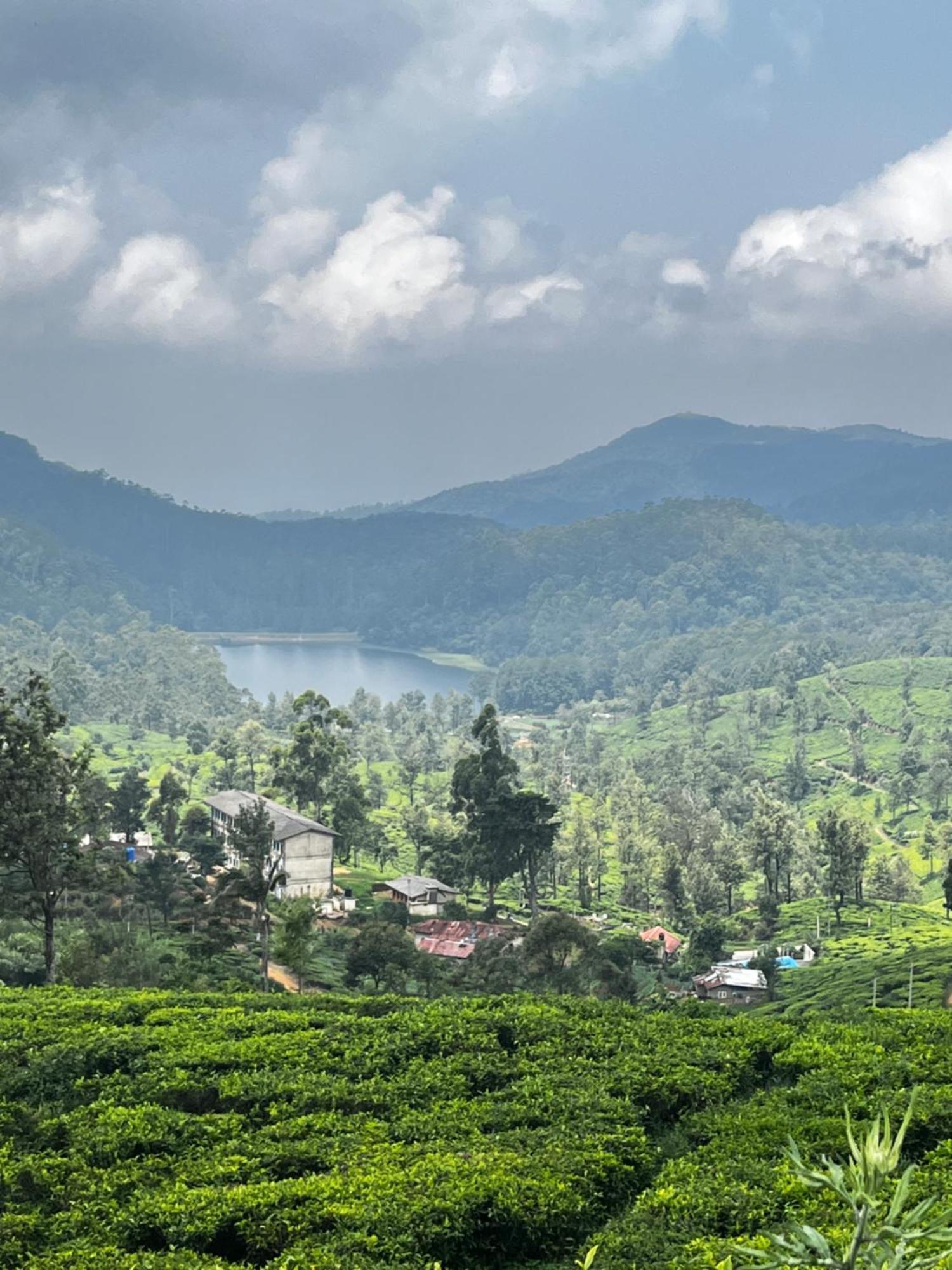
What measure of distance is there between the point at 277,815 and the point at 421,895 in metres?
6.89

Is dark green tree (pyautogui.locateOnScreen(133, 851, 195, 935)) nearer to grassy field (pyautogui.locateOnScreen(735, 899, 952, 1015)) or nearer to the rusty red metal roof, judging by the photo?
the rusty red metal roof

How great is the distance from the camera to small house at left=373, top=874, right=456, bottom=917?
163 ft

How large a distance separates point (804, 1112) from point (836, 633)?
16757 centimetres

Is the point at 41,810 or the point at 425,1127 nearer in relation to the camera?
the point at 425,1127

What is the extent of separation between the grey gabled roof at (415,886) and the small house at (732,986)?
12.5 meters

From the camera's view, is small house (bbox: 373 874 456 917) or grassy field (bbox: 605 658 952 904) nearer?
small house (bbox: 373 874 456 917)

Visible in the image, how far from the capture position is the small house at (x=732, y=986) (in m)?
39.8

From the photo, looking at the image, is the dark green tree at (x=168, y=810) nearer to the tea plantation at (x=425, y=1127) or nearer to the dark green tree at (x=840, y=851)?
the dark green tree at (x=840, y=851)

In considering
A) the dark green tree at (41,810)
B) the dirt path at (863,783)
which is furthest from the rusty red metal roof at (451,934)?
the dirt path at (863,783)

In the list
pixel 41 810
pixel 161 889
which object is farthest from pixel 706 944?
pixel 41 810

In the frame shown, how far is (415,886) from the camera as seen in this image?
5059 centimetres

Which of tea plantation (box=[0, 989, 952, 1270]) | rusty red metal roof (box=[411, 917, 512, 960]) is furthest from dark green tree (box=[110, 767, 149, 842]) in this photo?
tea plantation (box=[0, 989, 952, 1270])

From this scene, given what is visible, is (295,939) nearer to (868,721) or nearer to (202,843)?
(202,843)

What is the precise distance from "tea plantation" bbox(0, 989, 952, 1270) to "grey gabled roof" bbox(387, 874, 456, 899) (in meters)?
31.8
